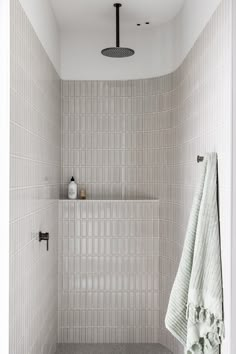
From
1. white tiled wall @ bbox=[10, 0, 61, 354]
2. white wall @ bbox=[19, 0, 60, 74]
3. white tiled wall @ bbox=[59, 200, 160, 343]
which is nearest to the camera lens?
white tiled wall @ bbox=[10, 0, 61, 354]

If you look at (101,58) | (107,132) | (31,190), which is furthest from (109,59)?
(31,190)

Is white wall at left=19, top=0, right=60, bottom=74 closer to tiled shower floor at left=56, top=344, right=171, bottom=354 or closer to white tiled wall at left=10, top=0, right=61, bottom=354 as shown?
white tiled wall at left=10, top=0, right=61, bottom=354

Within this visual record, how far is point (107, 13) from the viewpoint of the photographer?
3.12 m

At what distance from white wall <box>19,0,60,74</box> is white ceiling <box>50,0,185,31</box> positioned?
3.8 inches

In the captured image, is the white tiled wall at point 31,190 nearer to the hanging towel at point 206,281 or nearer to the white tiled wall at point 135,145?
the white tiled wall at point 135,145

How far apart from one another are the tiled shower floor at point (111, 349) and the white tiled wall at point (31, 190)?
202 mm

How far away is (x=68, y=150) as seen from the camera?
137 inches

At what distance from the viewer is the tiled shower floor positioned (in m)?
3.21

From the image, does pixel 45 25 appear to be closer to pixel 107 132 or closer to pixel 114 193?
pixel 107 132

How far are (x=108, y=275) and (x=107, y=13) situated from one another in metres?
2.00

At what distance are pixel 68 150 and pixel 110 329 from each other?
1478 millimetres
